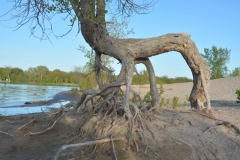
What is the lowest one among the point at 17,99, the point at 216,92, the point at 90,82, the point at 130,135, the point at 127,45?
the point at 17,99

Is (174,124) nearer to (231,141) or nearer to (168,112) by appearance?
(168,112)

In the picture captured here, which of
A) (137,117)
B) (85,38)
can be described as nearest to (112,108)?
(137,117)

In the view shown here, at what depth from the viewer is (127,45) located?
20.2 feet

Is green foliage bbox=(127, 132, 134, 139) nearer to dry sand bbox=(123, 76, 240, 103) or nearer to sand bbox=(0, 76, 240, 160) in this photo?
sand bbox=(0, 76, 240, 160)

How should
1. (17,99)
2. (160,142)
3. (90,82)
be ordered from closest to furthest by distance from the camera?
(160,142) → (17,99) → (90,82)

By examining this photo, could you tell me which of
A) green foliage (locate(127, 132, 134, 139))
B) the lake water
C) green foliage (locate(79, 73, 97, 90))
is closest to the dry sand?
green foliage (locate(79, 73, 97, 90))

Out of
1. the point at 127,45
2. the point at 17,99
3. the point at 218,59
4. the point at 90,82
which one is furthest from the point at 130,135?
the point at 218,59

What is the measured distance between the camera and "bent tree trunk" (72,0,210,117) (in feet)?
18.5

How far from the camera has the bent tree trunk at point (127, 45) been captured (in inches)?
222

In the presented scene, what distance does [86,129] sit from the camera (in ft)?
19.1

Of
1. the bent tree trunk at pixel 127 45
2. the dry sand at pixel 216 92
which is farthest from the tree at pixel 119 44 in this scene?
the dry sand at pixel 216 92

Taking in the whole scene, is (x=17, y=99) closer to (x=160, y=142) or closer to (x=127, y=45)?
(x=127, y=45)

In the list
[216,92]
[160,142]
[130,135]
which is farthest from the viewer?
[216,92]

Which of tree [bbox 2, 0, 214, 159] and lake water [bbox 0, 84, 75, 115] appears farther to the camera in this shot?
lake water [bbox 0, 84, 75, 115]
